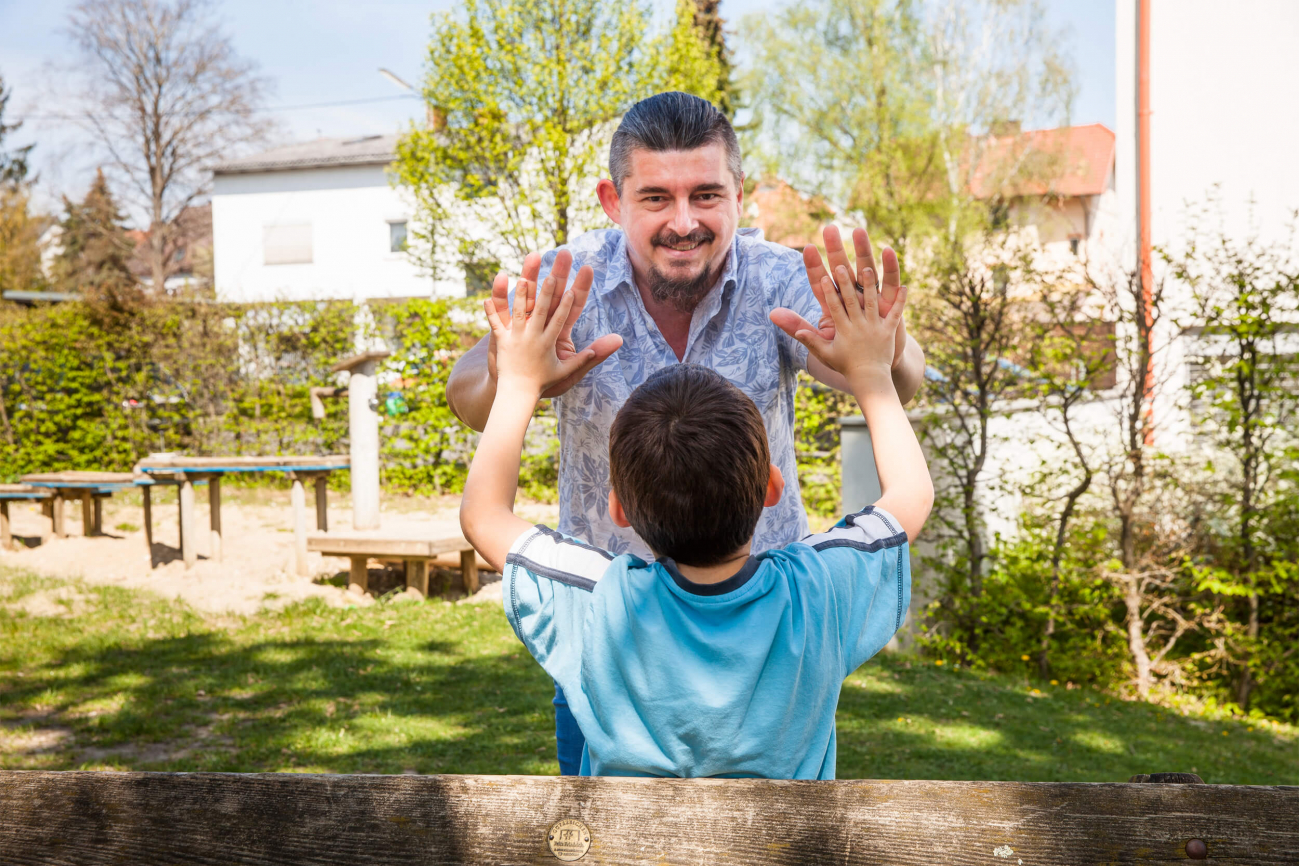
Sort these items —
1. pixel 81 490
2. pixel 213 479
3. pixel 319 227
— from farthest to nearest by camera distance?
pixel 319 227, pixel 81 490, pixel 213 479

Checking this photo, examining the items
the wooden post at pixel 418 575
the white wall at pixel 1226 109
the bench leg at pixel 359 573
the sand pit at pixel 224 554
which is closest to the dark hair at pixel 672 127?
the sand pit at pixel 224 554

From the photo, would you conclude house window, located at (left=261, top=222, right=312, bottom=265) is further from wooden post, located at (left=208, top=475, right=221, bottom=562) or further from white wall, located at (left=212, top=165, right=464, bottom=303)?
wooden post, located at (left=208, top=475, right=221, bottom=562)

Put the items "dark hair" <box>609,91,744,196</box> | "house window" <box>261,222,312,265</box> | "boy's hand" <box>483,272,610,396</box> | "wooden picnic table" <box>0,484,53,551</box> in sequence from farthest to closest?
1. "house window" <box>261,222,312,265</box>
2. "wooden picnic table" <box>0,484,53,551</box>
3. "dark hair" <box>609,91,744,196</box>
4. "boy's hand" <box>483,272,610,396</box>

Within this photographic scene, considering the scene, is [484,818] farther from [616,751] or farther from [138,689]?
[138,689]

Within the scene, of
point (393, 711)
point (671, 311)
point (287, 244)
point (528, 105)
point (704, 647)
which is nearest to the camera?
point (704, 647)

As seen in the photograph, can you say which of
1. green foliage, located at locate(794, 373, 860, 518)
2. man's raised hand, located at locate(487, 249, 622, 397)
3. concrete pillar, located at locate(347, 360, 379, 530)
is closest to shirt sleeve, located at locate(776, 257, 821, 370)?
man's raised hand, located at locate(487, 249, 622, 397)

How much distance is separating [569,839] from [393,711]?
14.6ft

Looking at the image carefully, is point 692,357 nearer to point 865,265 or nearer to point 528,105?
point 865,265

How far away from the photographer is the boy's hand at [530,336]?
1.64 meters

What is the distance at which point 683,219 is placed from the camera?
1.94 m

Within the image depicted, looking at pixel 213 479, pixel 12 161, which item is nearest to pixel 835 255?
pixel 213 479

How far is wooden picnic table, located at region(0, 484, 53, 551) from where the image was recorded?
9.20 m

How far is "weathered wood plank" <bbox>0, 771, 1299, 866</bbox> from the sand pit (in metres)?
6.61

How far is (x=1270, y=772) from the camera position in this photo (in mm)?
4859
